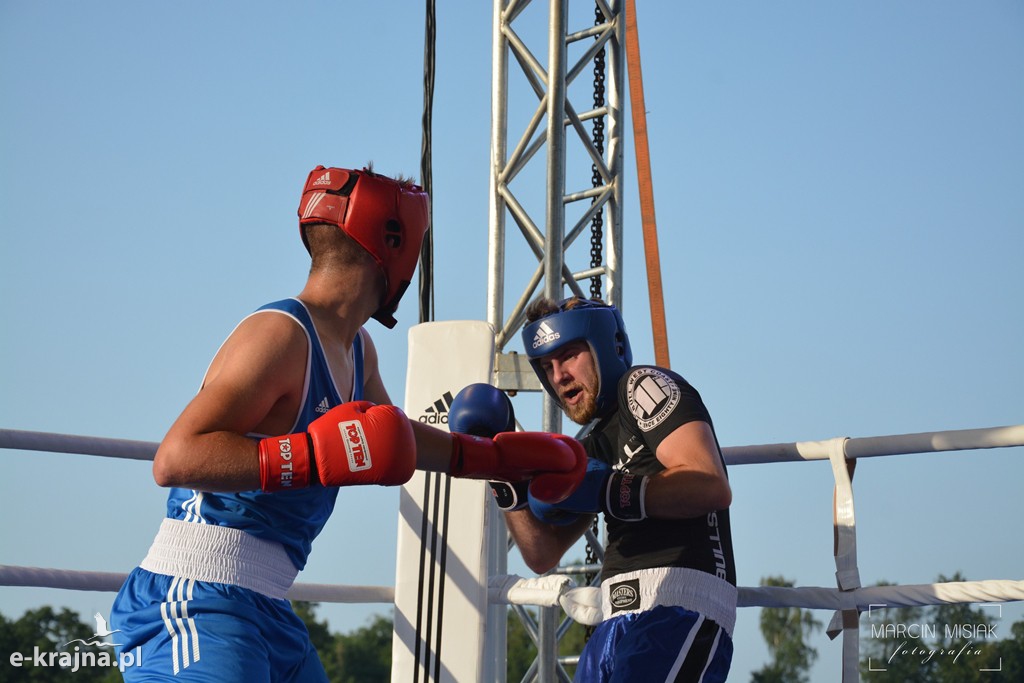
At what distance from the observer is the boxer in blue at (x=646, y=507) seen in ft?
7.47

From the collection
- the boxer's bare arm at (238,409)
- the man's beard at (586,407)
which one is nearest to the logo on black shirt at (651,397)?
the man's beard at (586,407)

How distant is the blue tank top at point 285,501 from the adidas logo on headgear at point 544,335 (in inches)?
39.0

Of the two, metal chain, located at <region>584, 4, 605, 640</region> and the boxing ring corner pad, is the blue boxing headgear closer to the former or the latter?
the boxing ring corner pad

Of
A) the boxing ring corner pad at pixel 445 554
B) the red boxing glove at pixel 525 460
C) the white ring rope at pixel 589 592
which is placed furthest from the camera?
the boxing ring corner pad at pixel 445 554

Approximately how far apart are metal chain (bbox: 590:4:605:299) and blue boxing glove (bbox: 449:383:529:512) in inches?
71.2

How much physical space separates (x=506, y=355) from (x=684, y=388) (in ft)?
5.42

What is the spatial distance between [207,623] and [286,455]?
0.34 m

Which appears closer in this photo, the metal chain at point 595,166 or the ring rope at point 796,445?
the ring rope at point 796,445

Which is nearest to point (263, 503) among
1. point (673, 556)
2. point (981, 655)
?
point (673, 556)

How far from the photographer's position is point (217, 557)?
1753mm

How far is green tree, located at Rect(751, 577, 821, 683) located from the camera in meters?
34.7

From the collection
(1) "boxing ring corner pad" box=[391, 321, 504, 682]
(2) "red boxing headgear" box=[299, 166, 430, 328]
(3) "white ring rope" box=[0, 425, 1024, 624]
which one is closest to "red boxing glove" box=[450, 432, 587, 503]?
(2) "red boxing headgear" box=[299, 166, 430, 328]

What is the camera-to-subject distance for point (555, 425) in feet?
12.8

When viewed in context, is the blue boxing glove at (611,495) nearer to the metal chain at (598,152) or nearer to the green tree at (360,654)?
the metal chain at (598,152)
